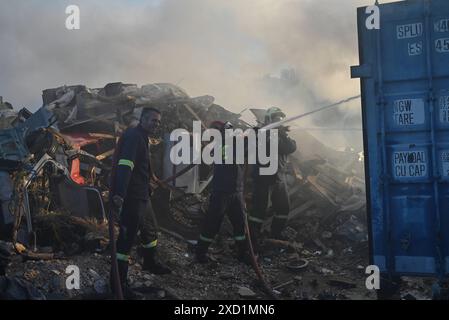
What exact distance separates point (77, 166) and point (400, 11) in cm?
496

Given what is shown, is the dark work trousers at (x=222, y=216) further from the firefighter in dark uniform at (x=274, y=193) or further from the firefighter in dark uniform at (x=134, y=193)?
the firefighter in dark uniform at (x=134, y=193)

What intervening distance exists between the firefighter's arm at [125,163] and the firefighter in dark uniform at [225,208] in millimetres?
1530

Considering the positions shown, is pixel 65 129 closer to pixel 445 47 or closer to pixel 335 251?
pixel 335 251

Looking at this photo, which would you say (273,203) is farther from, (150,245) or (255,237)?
(150,245)

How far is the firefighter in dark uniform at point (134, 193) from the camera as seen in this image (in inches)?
187

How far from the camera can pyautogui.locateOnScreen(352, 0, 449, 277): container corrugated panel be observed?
4105 mm

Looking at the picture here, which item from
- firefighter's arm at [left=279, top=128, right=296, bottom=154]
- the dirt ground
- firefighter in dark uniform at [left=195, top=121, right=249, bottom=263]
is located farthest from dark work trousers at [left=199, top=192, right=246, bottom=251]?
firefighter's arm at [left=279, top=128, right=296, bottom=154]

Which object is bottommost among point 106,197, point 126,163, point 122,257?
point 122,257

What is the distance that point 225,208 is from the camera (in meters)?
6.13

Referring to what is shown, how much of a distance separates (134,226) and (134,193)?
345 mm

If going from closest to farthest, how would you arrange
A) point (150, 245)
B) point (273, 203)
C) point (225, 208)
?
point (150, 245) < point (225, 208) < point (273, 203)

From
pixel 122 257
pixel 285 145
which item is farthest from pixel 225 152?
pixel 122 257

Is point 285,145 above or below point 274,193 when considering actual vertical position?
above

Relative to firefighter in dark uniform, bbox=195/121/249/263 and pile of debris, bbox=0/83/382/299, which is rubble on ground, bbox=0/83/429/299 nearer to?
pile of debris, bbox=0/83/382/299
